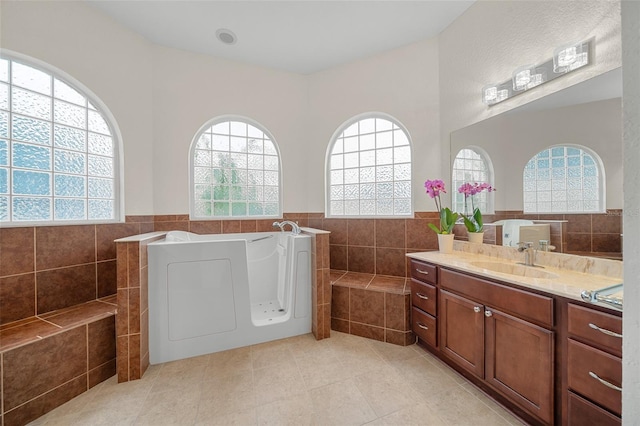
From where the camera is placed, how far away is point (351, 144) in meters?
3.04

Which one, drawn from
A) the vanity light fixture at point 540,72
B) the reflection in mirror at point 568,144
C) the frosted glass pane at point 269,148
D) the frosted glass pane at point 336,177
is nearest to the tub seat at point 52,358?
the frosted glass pane at point 269,148

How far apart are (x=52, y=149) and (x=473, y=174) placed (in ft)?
11.1

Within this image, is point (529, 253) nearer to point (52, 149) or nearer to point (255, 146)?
point (255, 146)

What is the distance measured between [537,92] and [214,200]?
301 cm

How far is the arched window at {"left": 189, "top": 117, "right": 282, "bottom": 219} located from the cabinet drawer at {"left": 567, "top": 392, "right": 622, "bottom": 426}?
8.93 feet

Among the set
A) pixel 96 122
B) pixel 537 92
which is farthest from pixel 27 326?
pixel 537 92

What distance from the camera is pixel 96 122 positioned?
223 cm

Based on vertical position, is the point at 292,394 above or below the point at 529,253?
below

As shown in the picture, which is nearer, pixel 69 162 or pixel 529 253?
pixel 529 253

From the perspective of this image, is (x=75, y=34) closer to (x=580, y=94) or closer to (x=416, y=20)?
(x=416, y=20)

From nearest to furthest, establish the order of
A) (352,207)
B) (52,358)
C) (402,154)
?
(52,358), (402,154), (352,207)

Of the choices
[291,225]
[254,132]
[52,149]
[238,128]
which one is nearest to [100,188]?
[52,149]

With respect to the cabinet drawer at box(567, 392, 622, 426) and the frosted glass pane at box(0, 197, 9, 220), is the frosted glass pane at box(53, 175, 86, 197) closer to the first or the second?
the frosted glass pane at box(0, 197, 9, 220)

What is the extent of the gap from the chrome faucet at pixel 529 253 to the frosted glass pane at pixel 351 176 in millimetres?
1712
